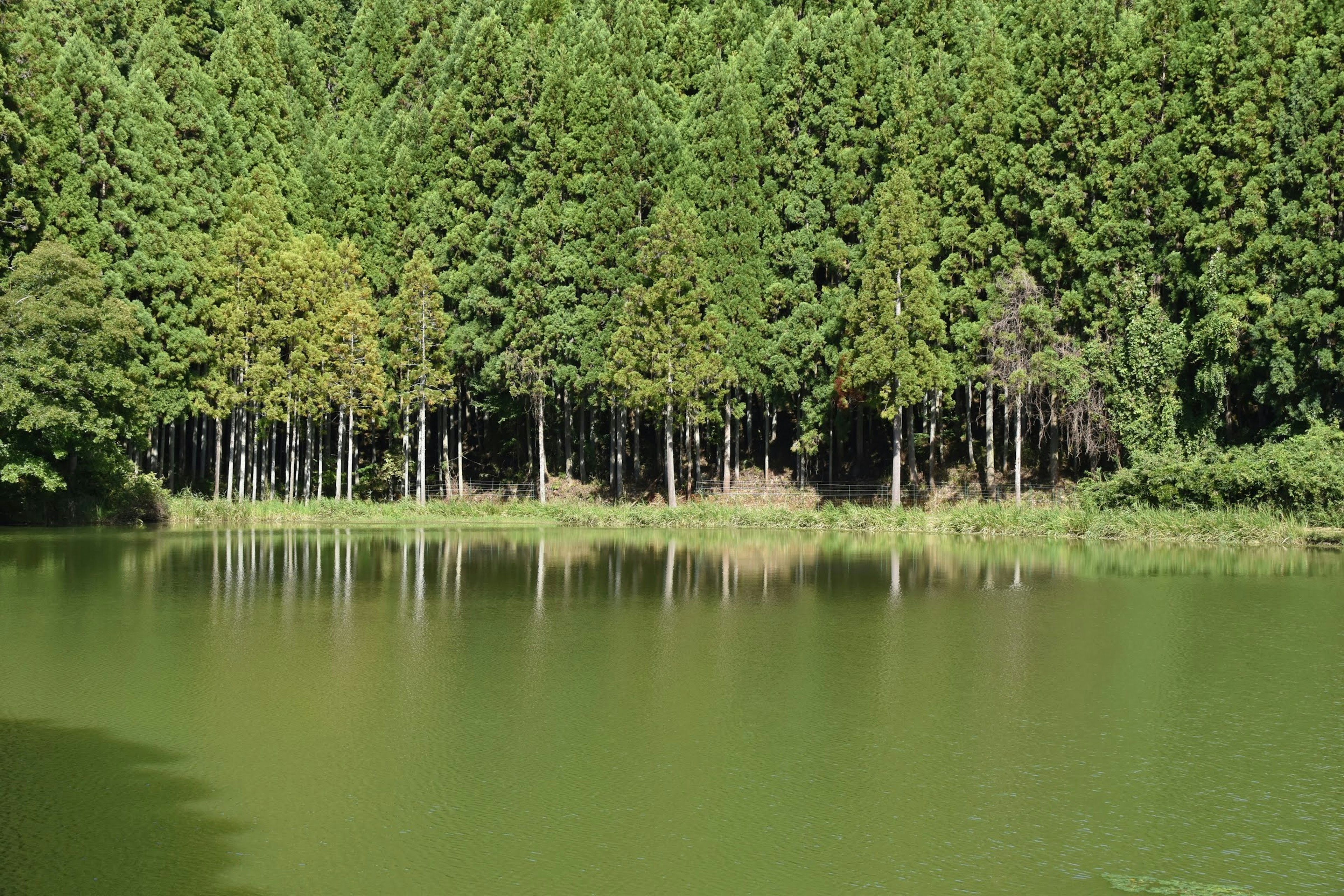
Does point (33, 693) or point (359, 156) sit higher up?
point (359, 156)

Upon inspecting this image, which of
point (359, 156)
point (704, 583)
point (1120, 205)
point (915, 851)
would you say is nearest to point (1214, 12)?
point (1120, 205)

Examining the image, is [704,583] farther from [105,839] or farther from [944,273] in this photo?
[944,273]

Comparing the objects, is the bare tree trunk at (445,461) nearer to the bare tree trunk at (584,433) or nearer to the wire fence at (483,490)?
the wire fence at (483,490)

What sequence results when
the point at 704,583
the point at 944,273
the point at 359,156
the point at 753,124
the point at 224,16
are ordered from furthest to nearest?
the point at 224,16
the point at 359,156
the point at 753,124
the point at 944,273
the point at 704,583

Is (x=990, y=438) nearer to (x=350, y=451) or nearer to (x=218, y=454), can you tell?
(x=350, y=451)

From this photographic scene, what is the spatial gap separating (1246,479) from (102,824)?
92.5 ft

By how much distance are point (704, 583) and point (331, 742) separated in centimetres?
1140

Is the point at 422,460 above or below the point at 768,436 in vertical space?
below

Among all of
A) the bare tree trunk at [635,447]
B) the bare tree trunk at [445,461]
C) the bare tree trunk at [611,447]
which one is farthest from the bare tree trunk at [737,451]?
the bare tree trunk at [445,461]

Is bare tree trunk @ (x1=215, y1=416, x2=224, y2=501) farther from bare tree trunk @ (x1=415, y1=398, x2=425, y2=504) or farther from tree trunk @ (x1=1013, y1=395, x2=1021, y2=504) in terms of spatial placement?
tree trunk @ (x1=1013, y1=395, x2=1021, y2=504)

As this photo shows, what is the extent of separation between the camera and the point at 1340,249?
3131 cm

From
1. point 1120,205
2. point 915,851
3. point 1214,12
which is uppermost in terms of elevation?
point 1214,12

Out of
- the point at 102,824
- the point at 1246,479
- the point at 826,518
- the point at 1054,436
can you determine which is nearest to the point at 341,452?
the point at 826,518

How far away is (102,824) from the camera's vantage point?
6949 mm
